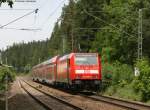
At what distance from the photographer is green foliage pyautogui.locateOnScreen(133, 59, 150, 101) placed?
1216 inches

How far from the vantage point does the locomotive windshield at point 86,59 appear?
3994 cm

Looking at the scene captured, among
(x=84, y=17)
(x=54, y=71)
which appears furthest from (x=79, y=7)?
(x=54, y=71)

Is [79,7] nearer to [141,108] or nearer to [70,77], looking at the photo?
[70,77]

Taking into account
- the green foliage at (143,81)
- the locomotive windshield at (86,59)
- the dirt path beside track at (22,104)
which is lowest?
the dirt path beside track at (22,104)

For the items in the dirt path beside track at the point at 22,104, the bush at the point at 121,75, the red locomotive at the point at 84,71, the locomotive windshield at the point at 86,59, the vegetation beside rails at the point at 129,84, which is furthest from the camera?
the bush at the point at 121,75

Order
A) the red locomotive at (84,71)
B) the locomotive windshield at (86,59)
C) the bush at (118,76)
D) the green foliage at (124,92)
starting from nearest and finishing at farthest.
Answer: the green foliage at (124,92) < the red locomotive at (84,71) < the locomotive windshield at (86,59) < the bush at (118,76)

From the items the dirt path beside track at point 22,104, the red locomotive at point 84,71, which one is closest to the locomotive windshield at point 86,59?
the red locomotive at point 84,71

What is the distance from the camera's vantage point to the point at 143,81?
31.6 metres

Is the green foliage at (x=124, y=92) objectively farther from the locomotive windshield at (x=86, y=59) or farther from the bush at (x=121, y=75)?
the locomotive windshield at (x=86, y=59)

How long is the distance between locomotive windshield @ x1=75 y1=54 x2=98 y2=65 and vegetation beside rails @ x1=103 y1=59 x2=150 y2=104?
2427 millimetres

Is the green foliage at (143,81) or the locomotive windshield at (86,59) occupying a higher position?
the locomotive windshield at (86,59)

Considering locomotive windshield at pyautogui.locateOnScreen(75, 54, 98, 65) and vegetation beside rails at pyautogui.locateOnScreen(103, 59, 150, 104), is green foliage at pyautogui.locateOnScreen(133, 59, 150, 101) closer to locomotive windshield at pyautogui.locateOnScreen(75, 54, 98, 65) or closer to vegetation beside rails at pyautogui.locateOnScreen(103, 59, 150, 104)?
vegetation beside rails at pyautogui.locateOnScreen(103, 59, 150, 104)

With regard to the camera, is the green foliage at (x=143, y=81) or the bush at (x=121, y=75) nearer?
the green foliage at (x=143, y=81)

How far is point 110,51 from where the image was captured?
252 ft
